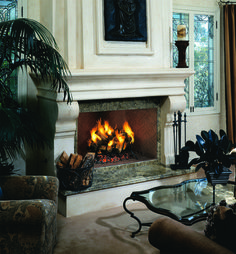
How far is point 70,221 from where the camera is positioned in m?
3.45

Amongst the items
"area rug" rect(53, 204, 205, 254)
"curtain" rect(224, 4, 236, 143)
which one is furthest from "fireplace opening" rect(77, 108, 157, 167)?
"curtain" rect(224, 4, 236, 143)

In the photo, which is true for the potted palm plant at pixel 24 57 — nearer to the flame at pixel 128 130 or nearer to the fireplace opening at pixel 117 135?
the fireplace opening at pixel 117 135

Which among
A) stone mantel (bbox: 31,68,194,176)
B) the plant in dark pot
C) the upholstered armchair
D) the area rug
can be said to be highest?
stone mantel (bbox: 31,68,194,176)

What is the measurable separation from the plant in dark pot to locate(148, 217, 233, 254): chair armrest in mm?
1128

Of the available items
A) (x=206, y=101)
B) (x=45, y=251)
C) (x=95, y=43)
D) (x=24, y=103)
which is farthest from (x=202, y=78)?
(x=45, y=251)

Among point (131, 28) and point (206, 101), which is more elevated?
point (131, 28)

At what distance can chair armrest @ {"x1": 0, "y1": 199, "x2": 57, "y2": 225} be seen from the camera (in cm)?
226

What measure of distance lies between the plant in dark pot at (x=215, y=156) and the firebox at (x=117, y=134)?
144 cm

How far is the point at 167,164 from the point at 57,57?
197 cm

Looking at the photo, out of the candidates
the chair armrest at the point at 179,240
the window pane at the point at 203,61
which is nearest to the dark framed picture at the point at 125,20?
the window pane at the point at 203,61

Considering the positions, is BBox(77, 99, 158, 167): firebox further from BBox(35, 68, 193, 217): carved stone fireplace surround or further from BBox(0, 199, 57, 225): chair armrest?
BBox(0, 199, 57, 225): chair armrest

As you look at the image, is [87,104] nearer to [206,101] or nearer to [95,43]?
[95,43]

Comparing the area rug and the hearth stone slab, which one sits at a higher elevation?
the hearth stone slab

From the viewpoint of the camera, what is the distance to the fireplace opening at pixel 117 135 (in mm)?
4367
